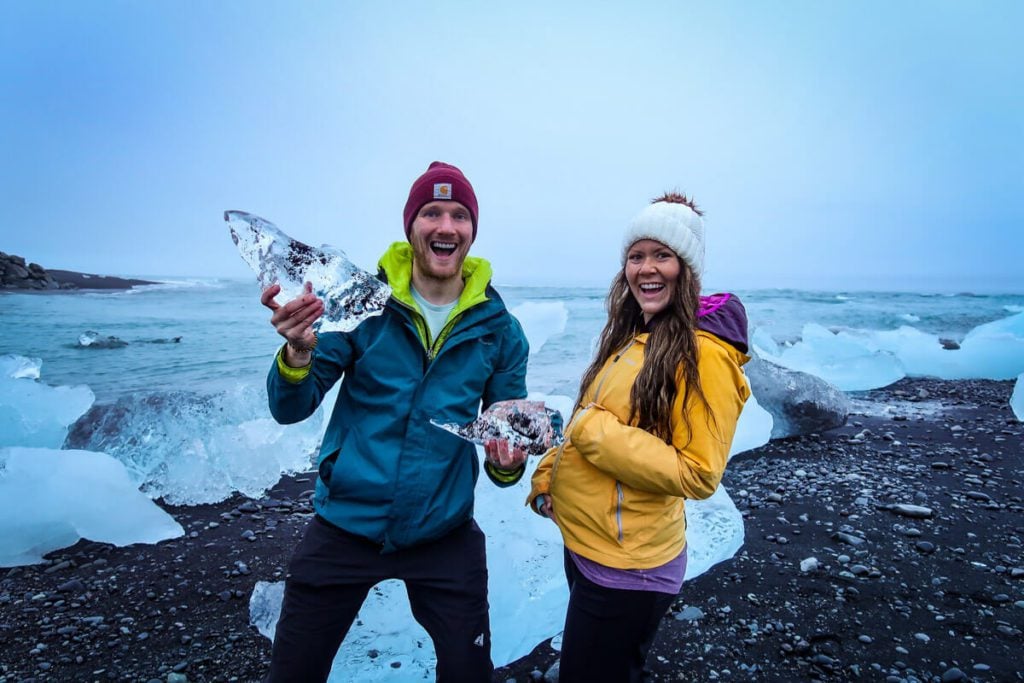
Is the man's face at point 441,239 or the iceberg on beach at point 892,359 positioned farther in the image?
the iceberg on beach at point 892,359

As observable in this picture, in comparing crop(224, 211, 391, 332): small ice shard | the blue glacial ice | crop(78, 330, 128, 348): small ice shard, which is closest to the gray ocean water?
crop(78, 330, 128, 348): small ice shard

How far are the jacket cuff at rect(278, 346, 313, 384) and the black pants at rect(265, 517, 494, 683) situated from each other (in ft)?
2.12

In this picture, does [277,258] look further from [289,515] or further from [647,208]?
[289,515]

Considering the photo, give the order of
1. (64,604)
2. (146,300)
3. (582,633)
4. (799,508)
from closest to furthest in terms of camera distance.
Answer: (582,633) < (64,604) < (799,508) < (146,300)

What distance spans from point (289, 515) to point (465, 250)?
161 inches

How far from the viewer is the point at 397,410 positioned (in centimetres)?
226

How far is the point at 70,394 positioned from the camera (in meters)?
6.92

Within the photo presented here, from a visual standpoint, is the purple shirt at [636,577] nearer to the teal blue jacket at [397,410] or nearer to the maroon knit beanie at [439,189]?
the teal blue jacket at [397,410]

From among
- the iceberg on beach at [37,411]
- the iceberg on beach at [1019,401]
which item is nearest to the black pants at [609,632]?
the iceberg on beach at [37,411]

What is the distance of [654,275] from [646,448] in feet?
2.39

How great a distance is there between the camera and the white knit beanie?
2.26 meters

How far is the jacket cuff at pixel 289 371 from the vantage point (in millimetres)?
2084

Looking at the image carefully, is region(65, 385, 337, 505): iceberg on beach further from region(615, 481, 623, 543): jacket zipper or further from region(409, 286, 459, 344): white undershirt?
region(615, 481, 623, 543): jacket zipper

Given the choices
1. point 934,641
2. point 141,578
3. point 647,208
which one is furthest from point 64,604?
point 934,641
